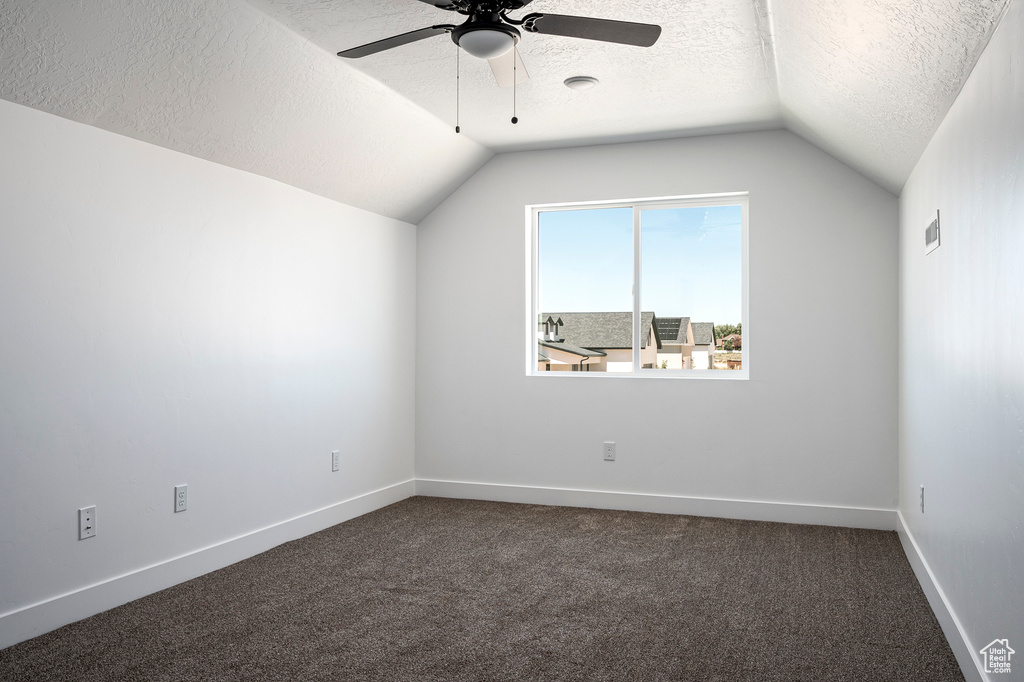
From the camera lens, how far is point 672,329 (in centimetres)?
461

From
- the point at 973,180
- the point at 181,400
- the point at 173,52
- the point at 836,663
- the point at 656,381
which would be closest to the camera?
the point at 973,180

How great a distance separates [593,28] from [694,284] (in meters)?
2.59

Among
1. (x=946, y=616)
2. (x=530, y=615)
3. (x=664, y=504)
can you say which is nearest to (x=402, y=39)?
(x=530, y=615)

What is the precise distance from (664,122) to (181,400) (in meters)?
2.95

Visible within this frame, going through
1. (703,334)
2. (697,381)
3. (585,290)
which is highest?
(585,290)

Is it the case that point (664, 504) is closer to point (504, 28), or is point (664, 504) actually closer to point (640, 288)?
point (640, 288)

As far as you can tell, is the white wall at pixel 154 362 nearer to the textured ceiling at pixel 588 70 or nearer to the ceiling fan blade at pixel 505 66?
the textured ceiling at pixel 588 70

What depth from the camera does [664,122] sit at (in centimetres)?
412

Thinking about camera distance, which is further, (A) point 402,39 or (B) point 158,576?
(B) point 158,576

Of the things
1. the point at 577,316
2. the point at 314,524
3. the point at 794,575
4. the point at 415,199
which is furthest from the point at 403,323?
the point at 794,575

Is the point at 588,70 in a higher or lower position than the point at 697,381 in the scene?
higher

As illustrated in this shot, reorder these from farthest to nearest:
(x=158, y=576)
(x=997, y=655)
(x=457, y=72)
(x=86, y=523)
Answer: (x=457, y=72)
(x=158, y=576)
(x=86, y=523)
(x=997, y=655)

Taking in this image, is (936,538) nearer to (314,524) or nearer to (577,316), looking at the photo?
(577,316)

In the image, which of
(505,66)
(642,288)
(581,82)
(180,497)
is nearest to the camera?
(505,66)
